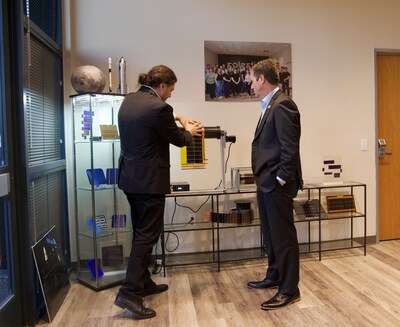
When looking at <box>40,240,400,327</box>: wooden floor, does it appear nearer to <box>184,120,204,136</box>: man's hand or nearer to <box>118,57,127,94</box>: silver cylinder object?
<box>184,120,204,136</box>: man's hand

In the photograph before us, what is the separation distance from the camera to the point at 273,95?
2.33m

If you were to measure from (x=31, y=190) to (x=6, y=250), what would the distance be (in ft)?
1.31

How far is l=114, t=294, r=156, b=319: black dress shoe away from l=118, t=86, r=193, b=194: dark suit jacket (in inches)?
27.8

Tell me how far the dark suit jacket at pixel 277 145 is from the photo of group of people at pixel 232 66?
3.29 ft

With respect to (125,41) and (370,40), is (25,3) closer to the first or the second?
(125,41)

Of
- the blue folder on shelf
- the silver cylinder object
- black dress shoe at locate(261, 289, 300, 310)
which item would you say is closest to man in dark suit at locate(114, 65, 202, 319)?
the blue folder on shelf

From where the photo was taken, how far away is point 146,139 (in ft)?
6.98

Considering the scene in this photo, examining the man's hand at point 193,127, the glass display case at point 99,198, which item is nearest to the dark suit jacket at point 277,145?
the man's hand at point 193,127

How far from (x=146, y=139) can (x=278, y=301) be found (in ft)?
4.58

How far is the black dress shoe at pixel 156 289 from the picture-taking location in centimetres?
252

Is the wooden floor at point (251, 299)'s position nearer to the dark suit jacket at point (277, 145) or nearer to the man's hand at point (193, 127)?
the dark suit jacket at point (277, 145)

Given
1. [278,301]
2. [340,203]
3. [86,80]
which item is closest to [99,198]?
[86,80]

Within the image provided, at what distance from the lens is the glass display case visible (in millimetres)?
2646

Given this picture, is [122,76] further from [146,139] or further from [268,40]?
[268,40]
